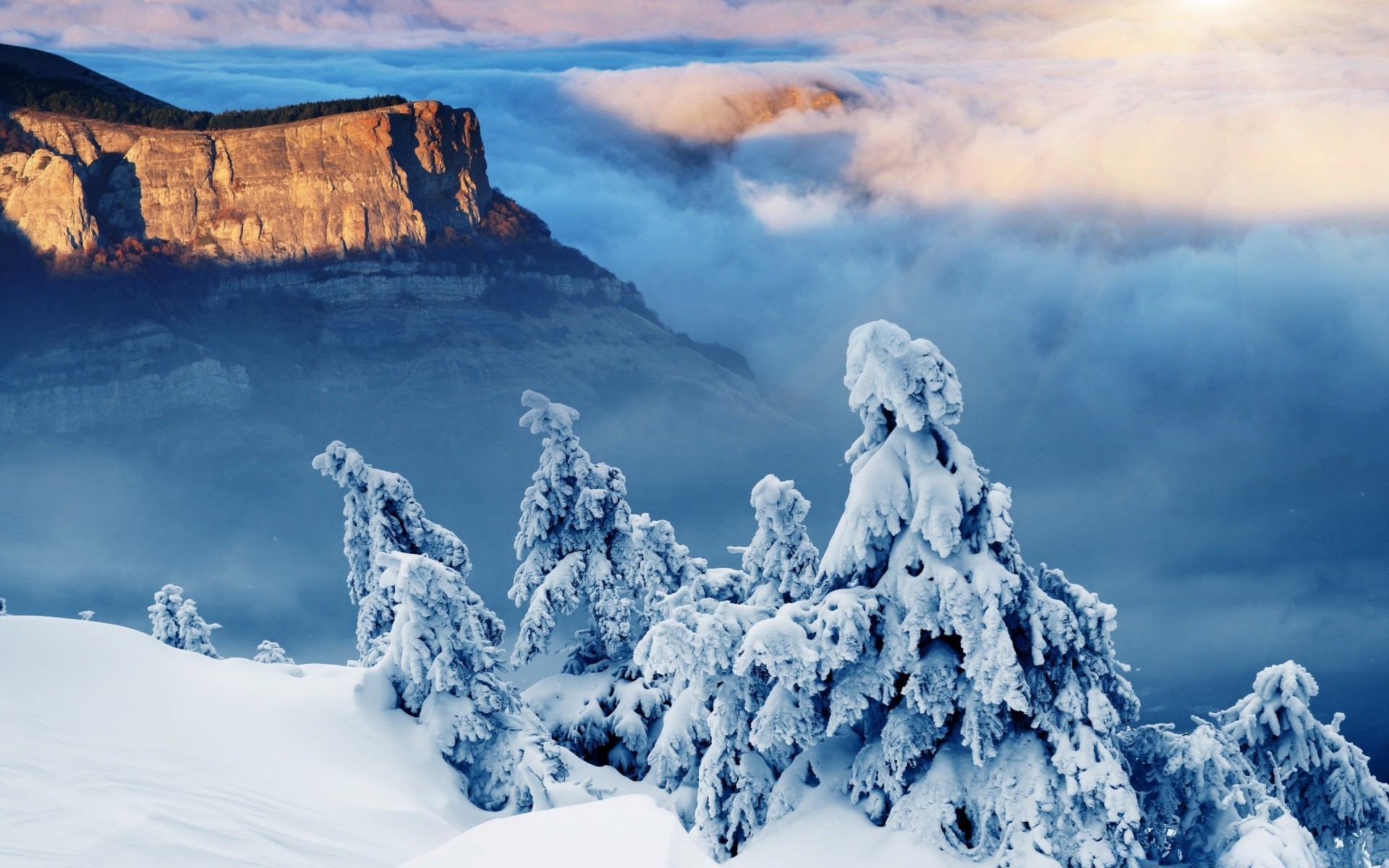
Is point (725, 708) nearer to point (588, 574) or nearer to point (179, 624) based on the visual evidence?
point (588, 574)

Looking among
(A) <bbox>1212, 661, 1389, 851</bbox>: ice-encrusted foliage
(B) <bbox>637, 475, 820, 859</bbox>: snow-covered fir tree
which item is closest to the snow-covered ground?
(B) <bbox>637, 475, 820, 859</bbox>: snow-covered fir tree

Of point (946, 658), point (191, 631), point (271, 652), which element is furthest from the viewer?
point (271, 652)

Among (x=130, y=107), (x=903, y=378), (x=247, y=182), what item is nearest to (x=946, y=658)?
(x=903, y=378)

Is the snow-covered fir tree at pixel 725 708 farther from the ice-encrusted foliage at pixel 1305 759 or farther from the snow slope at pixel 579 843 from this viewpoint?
the ice-encrusted foliage at pixel 1305 759

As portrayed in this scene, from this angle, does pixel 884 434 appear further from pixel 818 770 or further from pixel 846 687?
pixel 818 770

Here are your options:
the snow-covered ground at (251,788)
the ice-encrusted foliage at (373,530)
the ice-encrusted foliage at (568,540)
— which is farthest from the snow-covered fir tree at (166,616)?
the snow-covered ground at (251,788)
